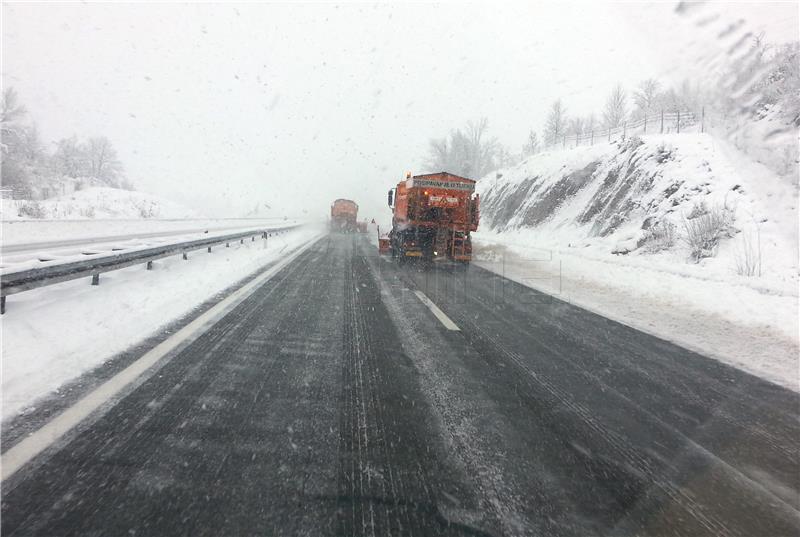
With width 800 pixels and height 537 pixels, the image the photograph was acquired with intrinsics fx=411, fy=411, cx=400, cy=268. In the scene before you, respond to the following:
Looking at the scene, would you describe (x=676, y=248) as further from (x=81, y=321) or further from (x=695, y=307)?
(x=81, y=321)

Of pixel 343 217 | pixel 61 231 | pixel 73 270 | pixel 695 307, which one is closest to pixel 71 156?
pixel 343 217

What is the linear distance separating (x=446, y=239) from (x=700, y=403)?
1084 cm

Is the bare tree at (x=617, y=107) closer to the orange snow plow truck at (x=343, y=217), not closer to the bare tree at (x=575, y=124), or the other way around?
the bare tree at (x=575, y=124)

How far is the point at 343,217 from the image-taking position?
40375 millimetres

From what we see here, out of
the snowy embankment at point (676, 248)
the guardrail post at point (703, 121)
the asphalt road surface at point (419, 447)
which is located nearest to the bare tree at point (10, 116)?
the snowy embankment at point (676, 248)

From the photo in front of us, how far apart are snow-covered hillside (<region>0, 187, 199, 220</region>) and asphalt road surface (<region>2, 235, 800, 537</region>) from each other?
25297 mm

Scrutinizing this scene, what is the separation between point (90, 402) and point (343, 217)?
125 feet

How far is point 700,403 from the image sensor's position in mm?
3537

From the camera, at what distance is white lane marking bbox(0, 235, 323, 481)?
218cm

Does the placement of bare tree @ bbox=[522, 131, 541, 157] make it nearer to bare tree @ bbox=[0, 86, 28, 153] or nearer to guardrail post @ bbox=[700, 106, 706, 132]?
guardrail post @ bbox=[700, 106, 706, 132]

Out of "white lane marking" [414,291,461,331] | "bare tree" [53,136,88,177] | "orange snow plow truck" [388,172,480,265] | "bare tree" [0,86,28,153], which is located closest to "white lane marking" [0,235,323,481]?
"white lane marking" [414,291,461,331]

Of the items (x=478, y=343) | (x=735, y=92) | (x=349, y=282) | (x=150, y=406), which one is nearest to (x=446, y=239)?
(x=349, y=282)

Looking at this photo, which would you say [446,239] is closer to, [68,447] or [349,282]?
[349,282]

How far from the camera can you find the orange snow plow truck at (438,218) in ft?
46.0
